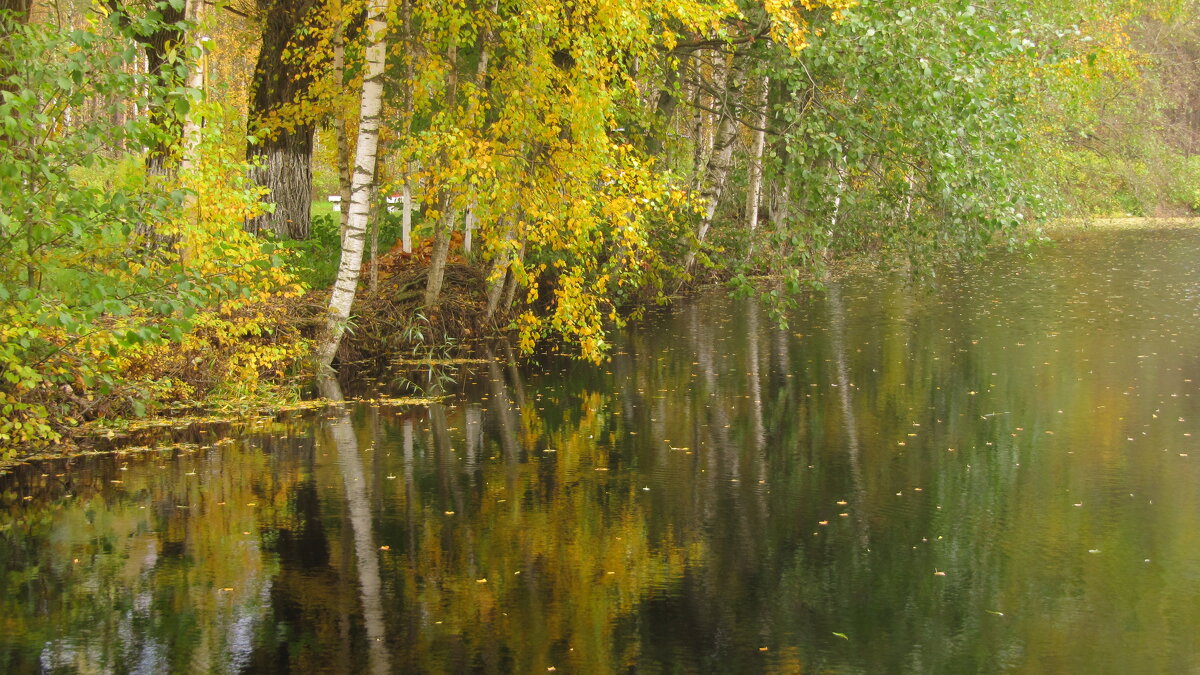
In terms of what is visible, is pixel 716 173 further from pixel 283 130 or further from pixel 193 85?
pixel 193 85

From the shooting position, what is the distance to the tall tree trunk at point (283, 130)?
2055cm

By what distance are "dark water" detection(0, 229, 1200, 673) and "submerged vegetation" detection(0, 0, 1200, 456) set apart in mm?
1356

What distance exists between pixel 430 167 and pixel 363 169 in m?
0.77

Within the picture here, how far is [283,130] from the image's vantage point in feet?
68.5

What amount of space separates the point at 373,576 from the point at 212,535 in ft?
5.21

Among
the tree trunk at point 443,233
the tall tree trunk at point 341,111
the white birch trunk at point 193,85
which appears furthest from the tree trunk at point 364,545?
the tall tree trunk at point 341,111

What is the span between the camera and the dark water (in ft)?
21.8

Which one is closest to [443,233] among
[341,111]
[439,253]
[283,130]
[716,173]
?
[439,253]

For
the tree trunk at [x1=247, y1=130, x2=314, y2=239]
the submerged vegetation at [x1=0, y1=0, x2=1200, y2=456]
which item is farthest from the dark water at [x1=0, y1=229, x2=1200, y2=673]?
the tree trunk at [x1=247, y1=130, x2=314, y2=239]

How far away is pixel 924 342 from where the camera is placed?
18.5 m

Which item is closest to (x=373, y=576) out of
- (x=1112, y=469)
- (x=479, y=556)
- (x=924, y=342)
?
(x=479, y=556)

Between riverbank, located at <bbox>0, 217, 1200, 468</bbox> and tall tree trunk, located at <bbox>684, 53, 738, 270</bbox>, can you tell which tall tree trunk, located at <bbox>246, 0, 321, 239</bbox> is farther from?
tall tree trunk, located at <bbox>684, 53, 738, 270</bbox>

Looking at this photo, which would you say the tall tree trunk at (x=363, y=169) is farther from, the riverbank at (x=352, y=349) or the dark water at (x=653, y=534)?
the dark water at (x=653, y=534)

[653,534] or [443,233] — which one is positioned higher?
[443,233]
